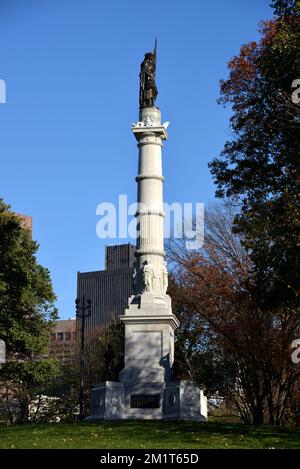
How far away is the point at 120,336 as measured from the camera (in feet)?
156

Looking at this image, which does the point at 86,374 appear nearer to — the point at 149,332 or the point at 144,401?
the point at 149,332

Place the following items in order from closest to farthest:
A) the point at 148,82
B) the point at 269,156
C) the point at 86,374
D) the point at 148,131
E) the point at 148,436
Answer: the point at 148,436 < the point at 269,156 < the point at 148,131 < the point at 148,82 < the point at 86,374

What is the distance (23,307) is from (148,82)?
15101mm

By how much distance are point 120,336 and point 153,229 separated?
61.1 ft

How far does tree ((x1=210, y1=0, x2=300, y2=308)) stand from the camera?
2223cm

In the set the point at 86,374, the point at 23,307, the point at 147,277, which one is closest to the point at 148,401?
the point at 147,277

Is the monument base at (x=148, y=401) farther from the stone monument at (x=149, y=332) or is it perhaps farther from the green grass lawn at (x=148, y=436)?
the green grass lawn at (x=148, y=436)

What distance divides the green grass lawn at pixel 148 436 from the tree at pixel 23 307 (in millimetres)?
17915

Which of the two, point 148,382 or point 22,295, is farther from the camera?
point 22,295

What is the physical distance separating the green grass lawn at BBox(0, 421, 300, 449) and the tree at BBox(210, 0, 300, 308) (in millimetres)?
4661

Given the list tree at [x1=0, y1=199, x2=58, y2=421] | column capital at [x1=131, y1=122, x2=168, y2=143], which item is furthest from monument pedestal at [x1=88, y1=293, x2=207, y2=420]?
tree at [x1=0, y1=199, x2=58, y2=421]

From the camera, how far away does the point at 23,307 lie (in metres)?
41.7

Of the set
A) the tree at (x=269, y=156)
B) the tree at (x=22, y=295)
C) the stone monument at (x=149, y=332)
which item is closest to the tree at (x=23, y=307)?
the tree at (x=22, y=295)

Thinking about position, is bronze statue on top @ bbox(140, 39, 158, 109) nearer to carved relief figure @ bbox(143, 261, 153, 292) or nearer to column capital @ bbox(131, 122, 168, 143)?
column capital @ bbox(131, 122, 168, 143)
